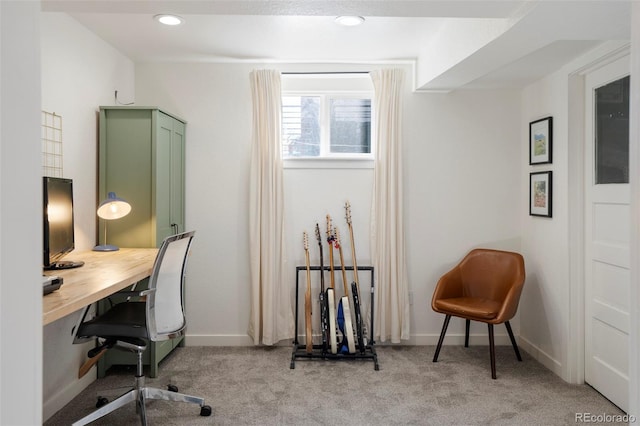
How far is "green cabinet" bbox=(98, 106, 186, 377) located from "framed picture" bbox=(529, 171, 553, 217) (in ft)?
9.33

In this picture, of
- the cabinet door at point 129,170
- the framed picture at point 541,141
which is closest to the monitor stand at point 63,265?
the cabinet door at point 129,170

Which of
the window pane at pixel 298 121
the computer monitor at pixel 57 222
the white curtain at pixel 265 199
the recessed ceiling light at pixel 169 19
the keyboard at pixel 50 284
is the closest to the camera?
the keyboard at pixel 50 284

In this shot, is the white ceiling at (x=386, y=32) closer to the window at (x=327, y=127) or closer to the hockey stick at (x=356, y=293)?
the window at (x=327, y=127)

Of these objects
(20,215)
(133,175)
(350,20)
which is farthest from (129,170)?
(20,215)

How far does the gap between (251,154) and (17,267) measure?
10.5ft

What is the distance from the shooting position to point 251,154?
398 centimetres

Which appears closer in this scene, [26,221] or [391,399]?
[26,221]

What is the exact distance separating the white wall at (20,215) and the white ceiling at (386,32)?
1422mm

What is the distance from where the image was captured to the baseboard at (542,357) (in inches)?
136

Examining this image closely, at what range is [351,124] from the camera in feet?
13.6

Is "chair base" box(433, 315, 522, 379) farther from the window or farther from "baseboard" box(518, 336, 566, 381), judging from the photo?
the window

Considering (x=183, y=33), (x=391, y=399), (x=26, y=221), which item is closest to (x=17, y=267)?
(x=26, y=221)

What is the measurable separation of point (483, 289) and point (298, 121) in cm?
207

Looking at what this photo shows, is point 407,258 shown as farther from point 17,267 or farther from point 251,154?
point 17,267
